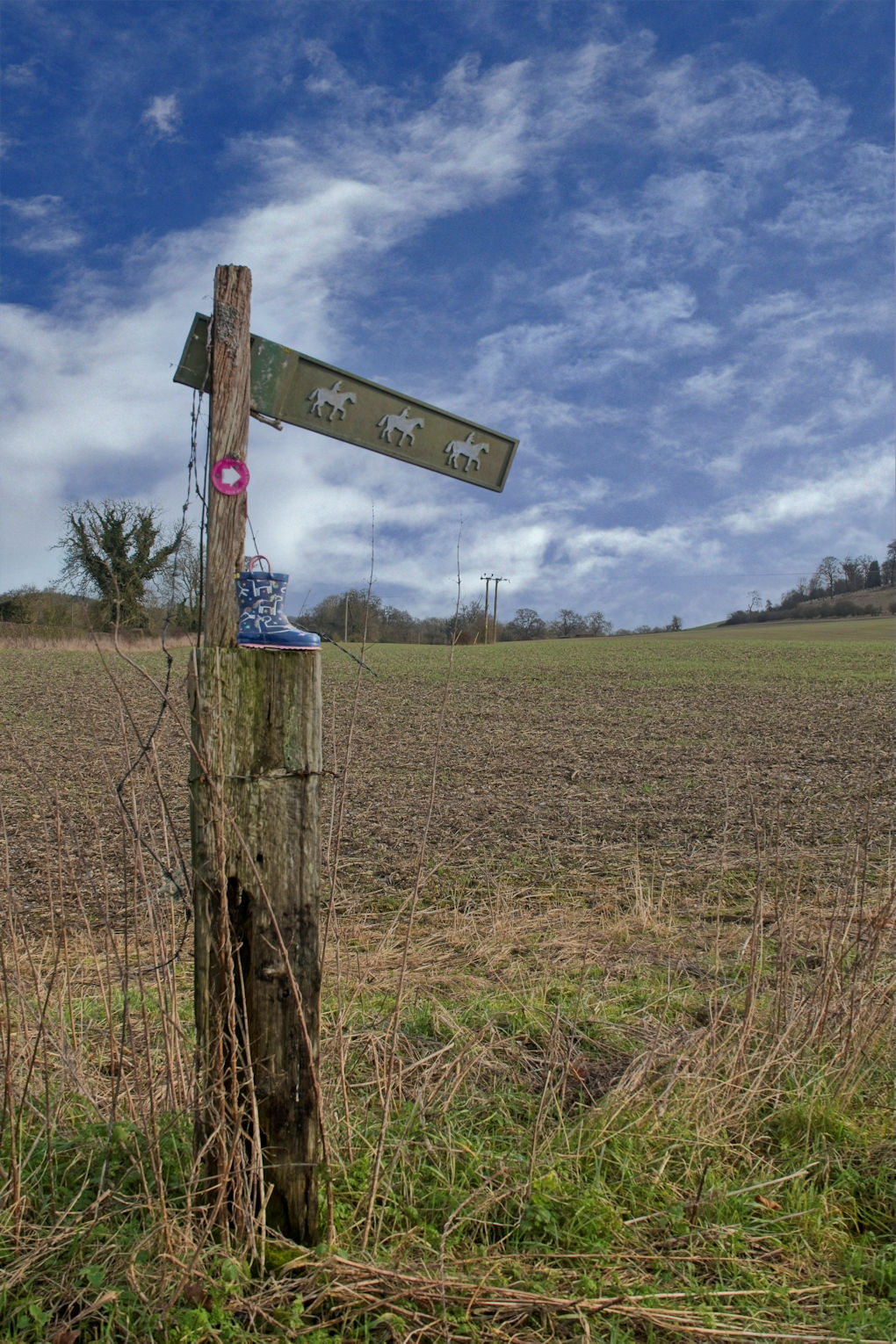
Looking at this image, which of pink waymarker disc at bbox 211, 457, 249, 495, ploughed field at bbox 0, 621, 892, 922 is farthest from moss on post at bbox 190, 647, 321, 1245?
pink waymarker disc at bbox 211, 457, 249, 495

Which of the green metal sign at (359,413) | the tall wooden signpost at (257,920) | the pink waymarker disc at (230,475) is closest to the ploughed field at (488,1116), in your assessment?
the tall wooden signpost at (257,920)

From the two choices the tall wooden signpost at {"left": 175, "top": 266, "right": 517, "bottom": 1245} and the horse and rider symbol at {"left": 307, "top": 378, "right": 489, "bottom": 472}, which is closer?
the tall wooden signpost at {"left": 175, "top": 266, "right": 517, "bottom": 1245}

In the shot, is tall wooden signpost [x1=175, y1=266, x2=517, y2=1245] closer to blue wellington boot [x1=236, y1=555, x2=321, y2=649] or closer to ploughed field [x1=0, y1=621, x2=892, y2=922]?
blue wellington boot [x1=236, y1=555, x2=321, y2=649]

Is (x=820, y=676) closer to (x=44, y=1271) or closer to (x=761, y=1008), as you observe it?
(x=761, y=1008)

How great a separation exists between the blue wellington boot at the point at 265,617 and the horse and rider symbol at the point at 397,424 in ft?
1.88

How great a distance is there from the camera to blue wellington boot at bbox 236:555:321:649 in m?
2.17

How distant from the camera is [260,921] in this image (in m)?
2.10

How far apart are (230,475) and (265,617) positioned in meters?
0.38

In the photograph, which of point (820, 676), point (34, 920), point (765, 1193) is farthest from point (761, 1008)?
point (820, 676)

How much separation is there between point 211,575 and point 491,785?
325 inches

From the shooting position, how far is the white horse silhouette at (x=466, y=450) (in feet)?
8.78

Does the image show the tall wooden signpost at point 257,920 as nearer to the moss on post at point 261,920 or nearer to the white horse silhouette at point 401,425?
the moss on post at point 261,920

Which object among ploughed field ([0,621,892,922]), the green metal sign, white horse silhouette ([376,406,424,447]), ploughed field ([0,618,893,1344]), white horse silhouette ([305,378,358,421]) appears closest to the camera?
ploughed field ([0,618,893,1344])

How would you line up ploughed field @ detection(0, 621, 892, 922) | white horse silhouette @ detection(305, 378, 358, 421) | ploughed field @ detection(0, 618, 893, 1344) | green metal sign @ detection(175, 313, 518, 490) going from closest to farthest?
ploughed field @ detection(0, 618, 893, 1344) < green metal sign @ detection(175, 313, 518, 490) < white horse silhouette @ detection(305, 378, 358, 421) < ploughed field @ detection(0, 621, 892, 922)
